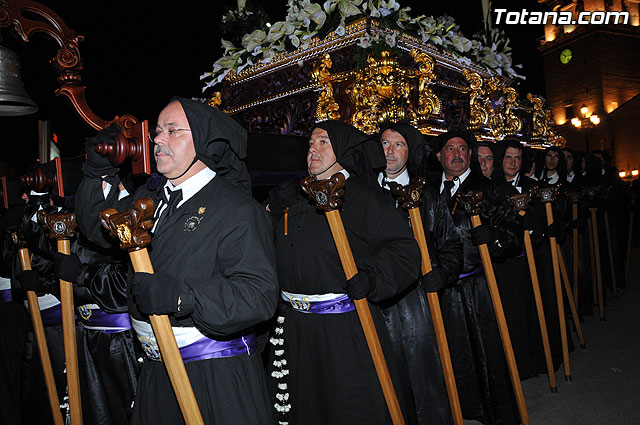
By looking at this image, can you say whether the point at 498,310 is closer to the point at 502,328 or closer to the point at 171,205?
the point at 502,328

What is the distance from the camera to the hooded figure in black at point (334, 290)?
110 inches

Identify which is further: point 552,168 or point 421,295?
point 552,168

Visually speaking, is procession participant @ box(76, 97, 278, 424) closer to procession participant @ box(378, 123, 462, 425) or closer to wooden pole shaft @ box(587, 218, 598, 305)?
procession participant @ box(378, 123, 462, 425)

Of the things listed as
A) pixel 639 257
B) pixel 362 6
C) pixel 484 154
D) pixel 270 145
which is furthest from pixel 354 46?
pixel 639 257

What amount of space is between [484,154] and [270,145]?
2397mm

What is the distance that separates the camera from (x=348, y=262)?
108 inches

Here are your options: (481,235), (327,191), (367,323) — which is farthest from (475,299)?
(327,191)

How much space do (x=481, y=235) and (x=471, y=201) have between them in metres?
0.29

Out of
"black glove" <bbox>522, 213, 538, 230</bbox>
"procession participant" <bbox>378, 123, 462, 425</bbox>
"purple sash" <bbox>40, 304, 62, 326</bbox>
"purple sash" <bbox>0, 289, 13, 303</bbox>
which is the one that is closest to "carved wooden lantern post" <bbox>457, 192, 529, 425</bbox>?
"procession participant" <bbox>378, 123, 462, 425</bbox>

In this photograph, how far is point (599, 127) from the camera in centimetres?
2903

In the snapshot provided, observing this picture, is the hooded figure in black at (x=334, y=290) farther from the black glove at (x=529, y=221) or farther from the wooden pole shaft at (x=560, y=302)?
the wooden pole shaft at (x=560, y=302)

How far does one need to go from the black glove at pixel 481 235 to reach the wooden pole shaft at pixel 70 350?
2.85 m

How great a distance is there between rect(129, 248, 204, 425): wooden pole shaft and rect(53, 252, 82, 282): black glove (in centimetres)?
117

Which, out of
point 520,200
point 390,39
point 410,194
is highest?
point 390,39
